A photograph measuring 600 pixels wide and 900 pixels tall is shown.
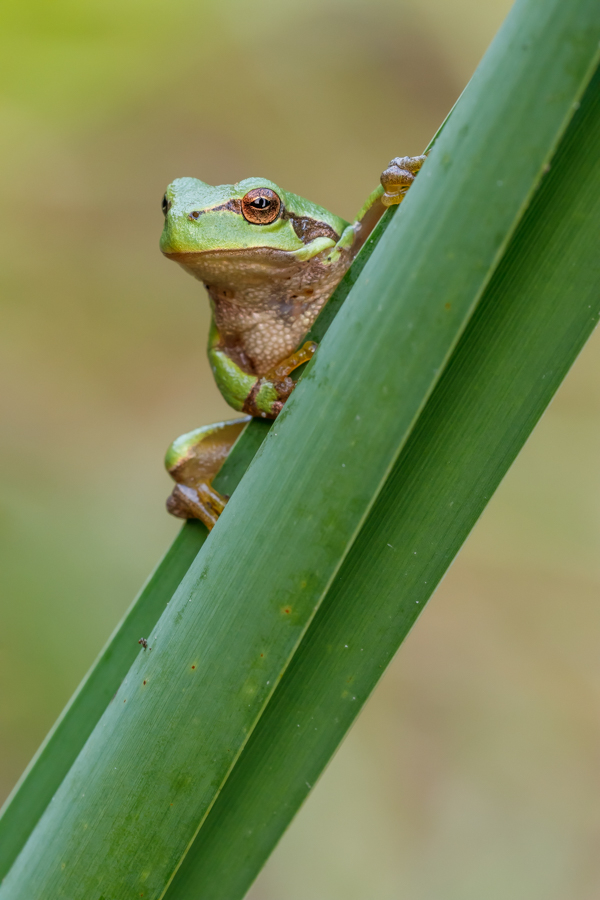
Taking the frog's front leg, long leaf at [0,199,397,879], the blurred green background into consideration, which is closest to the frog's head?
the frog's front leg

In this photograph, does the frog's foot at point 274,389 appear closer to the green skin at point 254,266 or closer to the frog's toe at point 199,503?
the green skin at point 254,266

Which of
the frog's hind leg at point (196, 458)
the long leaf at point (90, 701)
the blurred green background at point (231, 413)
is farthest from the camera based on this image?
the blurred green background at point (231, 413)

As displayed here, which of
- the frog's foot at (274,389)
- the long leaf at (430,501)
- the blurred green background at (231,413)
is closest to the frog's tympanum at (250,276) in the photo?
the frog's foot at (274,389)

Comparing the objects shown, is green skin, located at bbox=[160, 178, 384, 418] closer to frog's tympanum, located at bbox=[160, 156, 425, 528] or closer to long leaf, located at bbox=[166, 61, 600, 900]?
frog's tympanum, located at bbox=[160, 156, 425, 528]

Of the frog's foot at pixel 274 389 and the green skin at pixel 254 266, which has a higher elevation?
the green skin at pixel 254 266

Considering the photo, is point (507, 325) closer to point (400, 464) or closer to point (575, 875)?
point (400, 464)

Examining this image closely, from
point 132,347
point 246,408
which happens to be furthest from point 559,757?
point 132,347

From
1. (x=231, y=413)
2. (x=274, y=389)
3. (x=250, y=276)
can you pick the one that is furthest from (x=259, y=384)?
(x=231, y=413)
